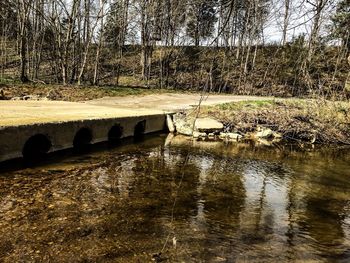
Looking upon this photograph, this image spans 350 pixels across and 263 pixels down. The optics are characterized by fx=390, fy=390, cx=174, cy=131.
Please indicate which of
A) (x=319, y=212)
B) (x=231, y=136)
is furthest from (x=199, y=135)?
(x=319, y=212)

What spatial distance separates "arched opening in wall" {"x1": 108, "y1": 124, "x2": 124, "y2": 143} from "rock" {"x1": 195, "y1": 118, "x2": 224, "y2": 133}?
3536 millimetres

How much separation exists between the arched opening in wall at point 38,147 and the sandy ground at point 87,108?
0.48 metres

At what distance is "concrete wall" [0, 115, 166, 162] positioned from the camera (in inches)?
333

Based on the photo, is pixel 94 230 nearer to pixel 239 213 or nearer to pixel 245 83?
pixel 239 213

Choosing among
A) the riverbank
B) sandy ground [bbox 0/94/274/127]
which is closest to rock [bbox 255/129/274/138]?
the riverbank

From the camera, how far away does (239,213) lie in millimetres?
6859

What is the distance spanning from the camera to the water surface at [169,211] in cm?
509

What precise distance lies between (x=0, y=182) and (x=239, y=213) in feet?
14.8

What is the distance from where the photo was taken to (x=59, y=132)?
1022 centimetres

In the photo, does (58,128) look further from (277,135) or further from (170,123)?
(277,135)

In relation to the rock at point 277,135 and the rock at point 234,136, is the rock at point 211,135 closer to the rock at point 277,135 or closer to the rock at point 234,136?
the rock at point 234,136

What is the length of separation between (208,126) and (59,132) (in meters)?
7.21

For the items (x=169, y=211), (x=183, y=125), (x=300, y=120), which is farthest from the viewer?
(x=300, y=120)

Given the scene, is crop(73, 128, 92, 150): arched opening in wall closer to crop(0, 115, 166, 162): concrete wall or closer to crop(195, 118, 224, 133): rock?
crop(0, 115, 166, 162): concrete wall
